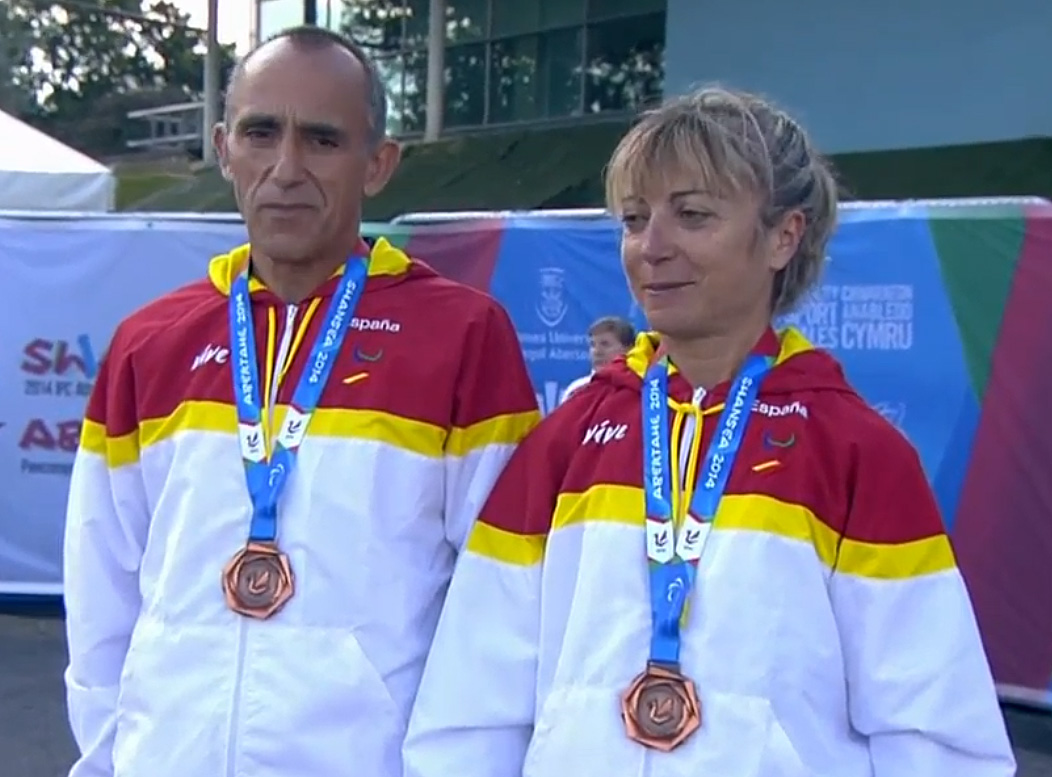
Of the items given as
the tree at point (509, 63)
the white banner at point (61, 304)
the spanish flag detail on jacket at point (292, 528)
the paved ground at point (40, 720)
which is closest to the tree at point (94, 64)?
the tree at point (509, 63)

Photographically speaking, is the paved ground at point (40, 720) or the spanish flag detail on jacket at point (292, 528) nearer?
the spanish flag detail on jacket at point (292, 528)

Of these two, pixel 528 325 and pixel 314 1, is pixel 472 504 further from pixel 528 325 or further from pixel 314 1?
pixel 314 1

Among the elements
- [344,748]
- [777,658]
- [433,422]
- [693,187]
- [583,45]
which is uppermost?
[583,45]

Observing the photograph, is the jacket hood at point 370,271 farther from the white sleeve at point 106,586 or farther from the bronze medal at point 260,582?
the bronze medal at point 260,582

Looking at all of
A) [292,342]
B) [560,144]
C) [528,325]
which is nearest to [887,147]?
[560,144]

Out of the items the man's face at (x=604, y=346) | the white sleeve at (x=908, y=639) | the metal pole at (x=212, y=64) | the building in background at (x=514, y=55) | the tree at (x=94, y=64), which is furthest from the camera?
the tree at (x=94, y=64)

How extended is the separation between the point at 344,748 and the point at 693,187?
0.95 m

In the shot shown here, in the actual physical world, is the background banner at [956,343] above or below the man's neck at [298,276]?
below

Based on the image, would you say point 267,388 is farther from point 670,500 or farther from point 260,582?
point 670,500

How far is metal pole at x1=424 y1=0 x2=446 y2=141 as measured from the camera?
62.2 ft

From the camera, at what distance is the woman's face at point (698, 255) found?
2061 mm

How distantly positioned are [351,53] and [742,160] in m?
0.67

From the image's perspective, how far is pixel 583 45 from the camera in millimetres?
17297

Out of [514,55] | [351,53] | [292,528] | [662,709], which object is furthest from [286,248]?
[514,55]
